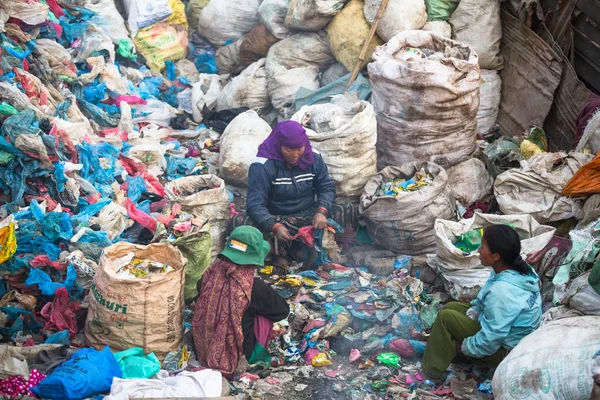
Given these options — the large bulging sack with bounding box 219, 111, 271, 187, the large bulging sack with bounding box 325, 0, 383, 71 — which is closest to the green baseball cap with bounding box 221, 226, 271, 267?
the large bulging sack with bounding box 219, 111, 271, 187

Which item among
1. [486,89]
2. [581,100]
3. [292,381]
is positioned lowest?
[292,381]

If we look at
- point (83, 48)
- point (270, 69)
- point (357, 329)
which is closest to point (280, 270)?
point (357, 329)

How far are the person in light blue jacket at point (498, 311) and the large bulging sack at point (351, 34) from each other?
3.30 m

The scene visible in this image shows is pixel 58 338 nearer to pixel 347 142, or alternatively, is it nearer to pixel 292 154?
pixel 292 154

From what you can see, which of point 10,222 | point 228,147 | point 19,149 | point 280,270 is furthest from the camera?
point 228,147

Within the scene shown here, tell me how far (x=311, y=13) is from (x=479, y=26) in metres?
1.64

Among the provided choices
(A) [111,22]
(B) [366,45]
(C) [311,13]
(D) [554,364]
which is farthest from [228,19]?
(D) [554,364]

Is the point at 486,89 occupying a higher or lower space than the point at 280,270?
higher

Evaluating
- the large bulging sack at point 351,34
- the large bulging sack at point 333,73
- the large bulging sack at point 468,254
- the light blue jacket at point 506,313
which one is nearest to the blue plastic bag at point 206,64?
the large bulging sack at point 333,73

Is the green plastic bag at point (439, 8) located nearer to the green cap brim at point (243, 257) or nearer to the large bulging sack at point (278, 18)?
the large bulging sack at point (278, 18)

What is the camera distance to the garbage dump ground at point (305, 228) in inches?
152

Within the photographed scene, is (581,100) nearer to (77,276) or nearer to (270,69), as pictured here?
(270,69)

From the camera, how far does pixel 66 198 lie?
5.01 m

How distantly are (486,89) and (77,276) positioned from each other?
4212mm
